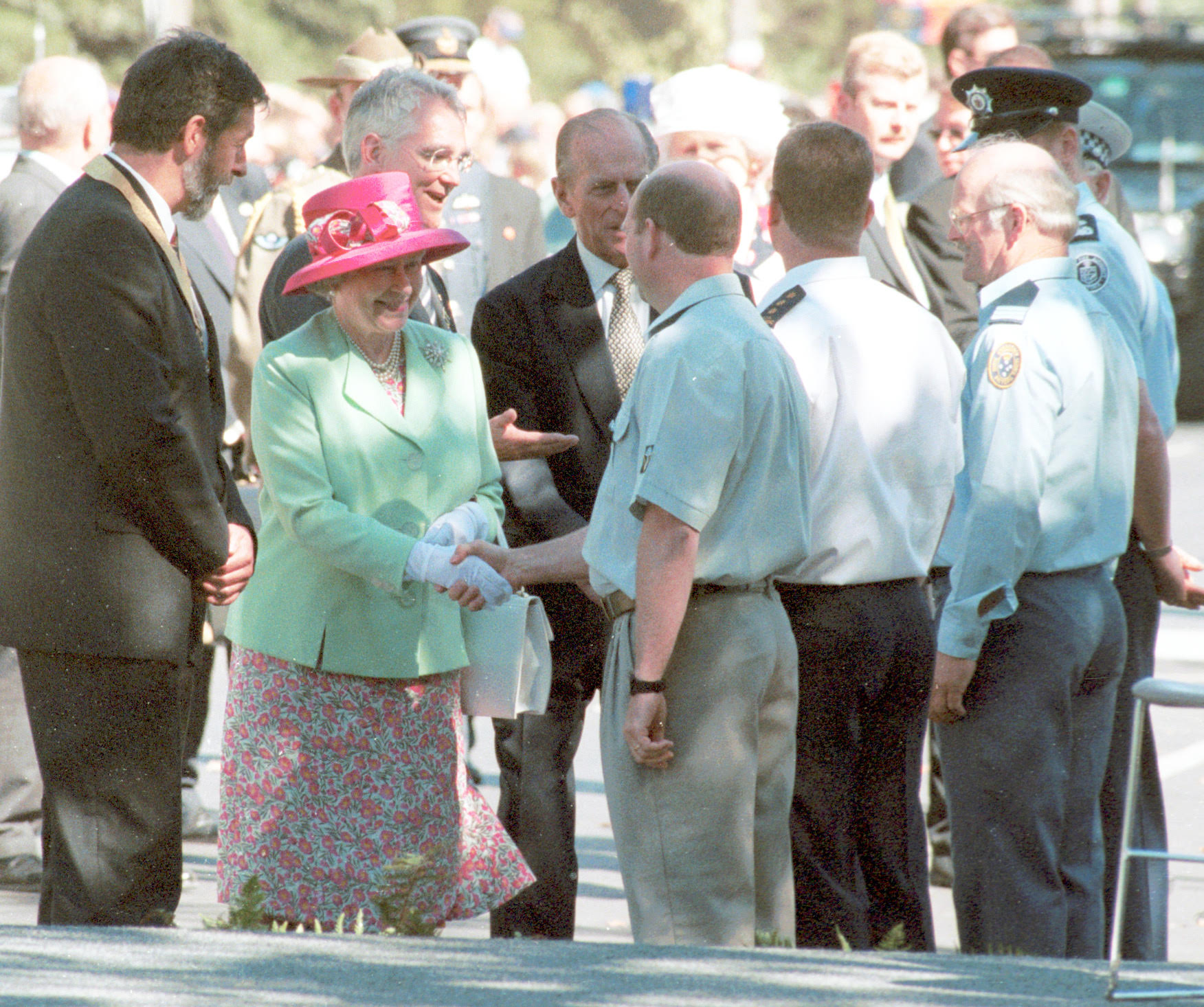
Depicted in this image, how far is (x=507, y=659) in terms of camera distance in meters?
4.75

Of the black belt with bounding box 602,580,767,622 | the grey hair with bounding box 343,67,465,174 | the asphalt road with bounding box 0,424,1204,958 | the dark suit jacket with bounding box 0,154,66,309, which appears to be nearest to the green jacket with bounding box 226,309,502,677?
the black belt with bounding box 602,580,767,622

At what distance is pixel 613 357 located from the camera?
5227 mm

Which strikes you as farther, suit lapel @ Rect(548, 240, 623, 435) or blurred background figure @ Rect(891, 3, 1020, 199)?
blurred background figure @ Rect(891, 3, 1020, 199)

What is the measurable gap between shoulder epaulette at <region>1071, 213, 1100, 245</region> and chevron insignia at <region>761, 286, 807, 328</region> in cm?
92

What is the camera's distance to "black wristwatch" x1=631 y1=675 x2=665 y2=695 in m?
4.29

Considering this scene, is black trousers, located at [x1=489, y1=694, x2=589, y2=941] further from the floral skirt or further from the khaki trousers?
the khaki trousers

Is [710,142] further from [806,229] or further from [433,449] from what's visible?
[433,449]

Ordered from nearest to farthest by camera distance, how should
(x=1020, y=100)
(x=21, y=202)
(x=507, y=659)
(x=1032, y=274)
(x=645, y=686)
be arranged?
(x=645, y=686), (x=507, y=659), (x=1032, y=274), (x=1020, y=100), (x=21, y=202)

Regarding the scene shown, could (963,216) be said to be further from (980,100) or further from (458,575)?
(458,575)

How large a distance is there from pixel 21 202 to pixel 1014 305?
139 inches

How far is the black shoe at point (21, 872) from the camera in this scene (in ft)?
20.0

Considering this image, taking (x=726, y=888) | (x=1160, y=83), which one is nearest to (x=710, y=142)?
(x=726, y=888)

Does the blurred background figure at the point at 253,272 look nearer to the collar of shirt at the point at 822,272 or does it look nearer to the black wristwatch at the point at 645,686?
the collar of shirt at the point at 822,272

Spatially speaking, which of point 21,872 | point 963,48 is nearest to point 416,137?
point 21,872
